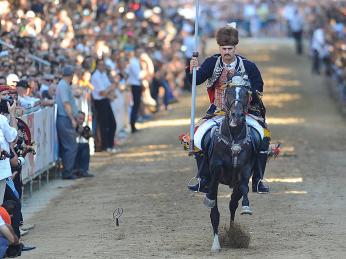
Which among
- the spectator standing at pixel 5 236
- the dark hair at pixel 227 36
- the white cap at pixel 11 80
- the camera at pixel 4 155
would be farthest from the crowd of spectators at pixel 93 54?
the spectator standing at pixel 5 236

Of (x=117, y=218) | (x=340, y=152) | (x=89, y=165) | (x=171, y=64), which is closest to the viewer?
(x=117, y=218)

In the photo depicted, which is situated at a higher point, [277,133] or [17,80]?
[17,80]

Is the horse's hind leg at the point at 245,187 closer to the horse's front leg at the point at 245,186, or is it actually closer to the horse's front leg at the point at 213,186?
the horse's front leg at the point at 245,186

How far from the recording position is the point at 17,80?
20828 millimetres

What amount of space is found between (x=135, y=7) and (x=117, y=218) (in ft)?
95.9

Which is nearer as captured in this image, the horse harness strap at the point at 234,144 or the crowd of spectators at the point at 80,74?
the horse harness strap at the point at 234,144

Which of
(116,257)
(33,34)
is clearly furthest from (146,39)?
(116,257)

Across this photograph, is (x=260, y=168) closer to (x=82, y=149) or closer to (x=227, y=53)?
(x=227, y=53)

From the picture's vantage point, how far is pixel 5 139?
1491 cm

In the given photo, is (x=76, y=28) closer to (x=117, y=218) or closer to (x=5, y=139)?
(x=117, y=218)

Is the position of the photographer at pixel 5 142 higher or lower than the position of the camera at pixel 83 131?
higher

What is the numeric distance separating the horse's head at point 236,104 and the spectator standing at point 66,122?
848 centimetres

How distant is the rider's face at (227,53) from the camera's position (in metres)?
15.4

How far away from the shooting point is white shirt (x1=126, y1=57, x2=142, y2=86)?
33.1 meters
